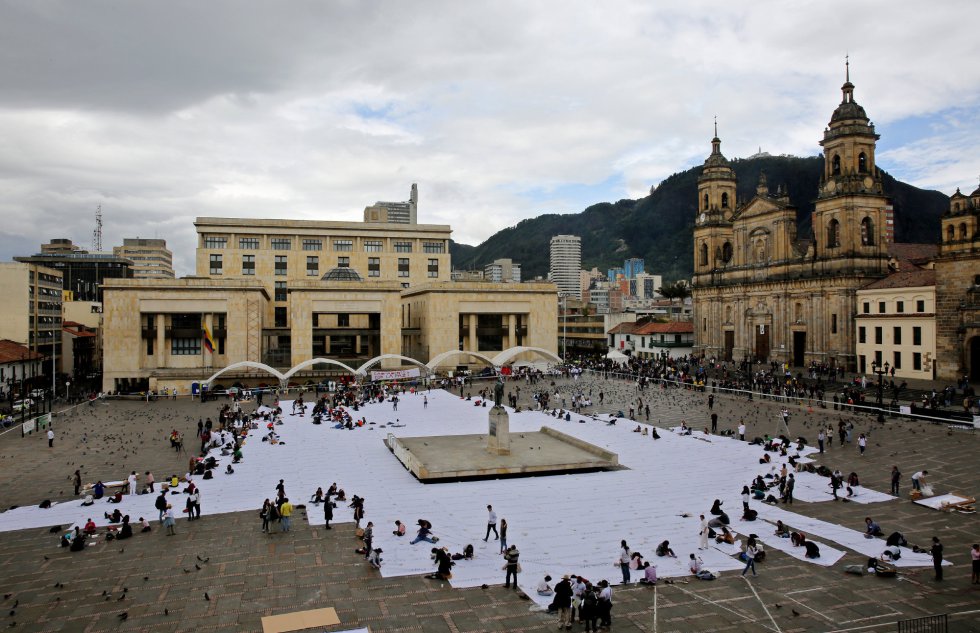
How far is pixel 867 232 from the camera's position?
61.7m

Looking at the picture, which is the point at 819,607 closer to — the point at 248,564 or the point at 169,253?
the point at 248,564

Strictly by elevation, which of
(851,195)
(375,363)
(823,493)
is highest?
(851,195)

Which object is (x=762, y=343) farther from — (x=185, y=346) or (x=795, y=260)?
(x=185, y=346)

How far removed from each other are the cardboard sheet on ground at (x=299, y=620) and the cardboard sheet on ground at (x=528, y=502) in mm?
2898

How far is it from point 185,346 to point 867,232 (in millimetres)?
62780

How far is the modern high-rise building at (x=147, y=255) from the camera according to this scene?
181150 millimetres

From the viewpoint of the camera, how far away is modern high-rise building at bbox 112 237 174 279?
18115cm

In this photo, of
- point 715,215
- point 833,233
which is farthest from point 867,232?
point 715,215

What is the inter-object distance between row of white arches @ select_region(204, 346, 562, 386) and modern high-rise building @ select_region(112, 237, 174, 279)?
450ft

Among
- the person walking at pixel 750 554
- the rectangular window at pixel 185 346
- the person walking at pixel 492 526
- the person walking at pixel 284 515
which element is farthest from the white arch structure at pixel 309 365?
the person walking at pixel 750 554

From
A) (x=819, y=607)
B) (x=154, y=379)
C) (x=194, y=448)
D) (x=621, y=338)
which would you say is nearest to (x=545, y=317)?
(x=621, y=338)

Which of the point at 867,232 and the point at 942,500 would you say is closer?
the point at 942,500

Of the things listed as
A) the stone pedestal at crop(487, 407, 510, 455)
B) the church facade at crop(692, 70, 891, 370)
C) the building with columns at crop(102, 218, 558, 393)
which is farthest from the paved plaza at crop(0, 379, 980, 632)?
the church facade at crop(692, 70, 891, 370)

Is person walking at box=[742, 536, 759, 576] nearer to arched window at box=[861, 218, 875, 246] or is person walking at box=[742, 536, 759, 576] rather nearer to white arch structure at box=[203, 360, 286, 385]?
white arch structure at box=[203, 360, 286, 385]
